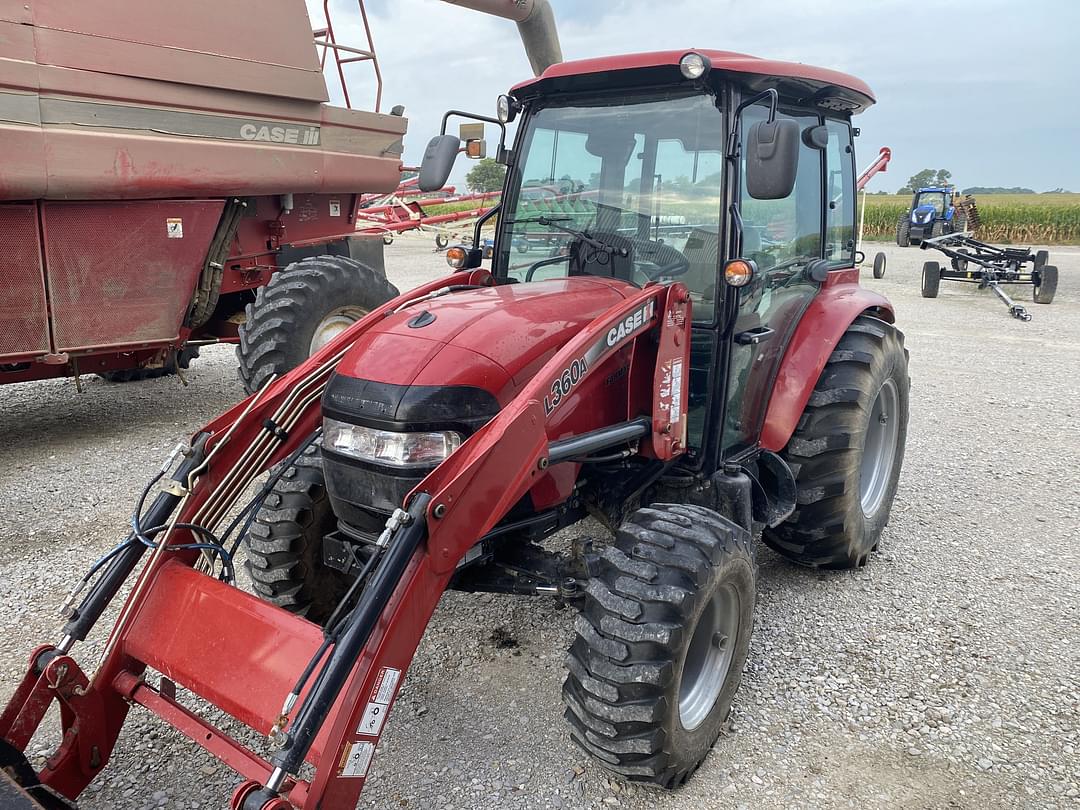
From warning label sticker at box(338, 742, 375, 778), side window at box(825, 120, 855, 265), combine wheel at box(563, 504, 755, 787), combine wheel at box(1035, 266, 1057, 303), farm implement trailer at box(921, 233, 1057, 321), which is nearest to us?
warning label sticker at box(338, 742, 375, 778)

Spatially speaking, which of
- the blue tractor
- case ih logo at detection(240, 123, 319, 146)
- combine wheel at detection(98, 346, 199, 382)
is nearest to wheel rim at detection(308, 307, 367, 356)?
case ih logo at detection(240, 123, 319, 146)

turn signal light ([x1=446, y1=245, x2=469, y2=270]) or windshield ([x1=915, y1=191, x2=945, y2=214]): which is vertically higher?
windshield ([x1=915, y1=191, x2=945, y2=214])

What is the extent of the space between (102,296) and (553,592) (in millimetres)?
3925

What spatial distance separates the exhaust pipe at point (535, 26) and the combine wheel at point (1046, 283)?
9.39 m

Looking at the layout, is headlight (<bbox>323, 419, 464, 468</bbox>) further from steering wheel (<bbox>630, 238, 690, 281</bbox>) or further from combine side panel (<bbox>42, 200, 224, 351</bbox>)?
combine side panel (<bbox>42, 200, 224, 351</bbox>)

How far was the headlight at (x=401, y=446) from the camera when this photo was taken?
7.79 feet

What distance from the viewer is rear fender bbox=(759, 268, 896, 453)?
11.0 ft

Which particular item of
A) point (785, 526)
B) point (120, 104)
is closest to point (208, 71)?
point (120, 104)

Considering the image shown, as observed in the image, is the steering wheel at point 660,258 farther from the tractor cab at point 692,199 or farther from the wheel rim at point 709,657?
the wheel rim at point 709,657

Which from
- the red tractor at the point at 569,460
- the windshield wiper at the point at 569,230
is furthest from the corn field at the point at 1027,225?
the windshield wiper at the point at 569,230

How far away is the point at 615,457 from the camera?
9.59 ft

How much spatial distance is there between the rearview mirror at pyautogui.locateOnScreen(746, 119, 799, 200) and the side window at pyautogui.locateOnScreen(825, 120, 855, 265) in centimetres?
128

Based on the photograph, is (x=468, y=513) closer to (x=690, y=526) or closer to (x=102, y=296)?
(x=690, y=526)

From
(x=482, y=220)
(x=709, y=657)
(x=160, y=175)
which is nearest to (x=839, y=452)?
(x=709, y=657)
